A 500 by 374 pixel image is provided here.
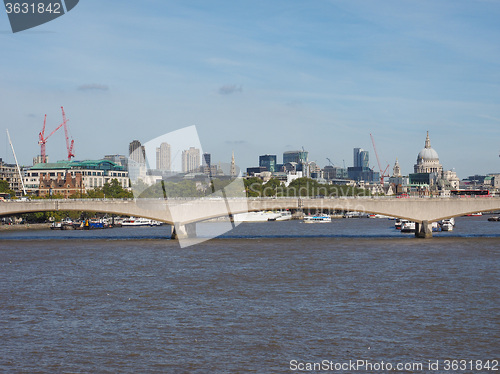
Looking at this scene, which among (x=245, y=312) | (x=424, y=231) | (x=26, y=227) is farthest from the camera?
(x=26, y=227)

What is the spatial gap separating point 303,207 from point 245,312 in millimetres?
40792

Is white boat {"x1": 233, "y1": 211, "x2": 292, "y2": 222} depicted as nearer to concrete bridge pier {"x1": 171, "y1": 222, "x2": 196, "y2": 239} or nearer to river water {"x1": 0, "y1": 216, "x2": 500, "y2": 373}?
concrete bridge pier {"x1": 171, "y1": 222, "x2": 196, "y2": 239}

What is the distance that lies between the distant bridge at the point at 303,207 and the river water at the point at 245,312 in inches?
680

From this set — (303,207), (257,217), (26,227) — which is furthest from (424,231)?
(26,227)

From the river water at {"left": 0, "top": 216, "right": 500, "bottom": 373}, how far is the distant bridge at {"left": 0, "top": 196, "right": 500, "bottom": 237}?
17.3 meters

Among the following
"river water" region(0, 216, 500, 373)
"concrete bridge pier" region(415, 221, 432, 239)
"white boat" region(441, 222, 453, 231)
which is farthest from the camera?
"white boat" region(441, 222, 453, 231)

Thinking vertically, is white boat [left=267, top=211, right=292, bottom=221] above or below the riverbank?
below

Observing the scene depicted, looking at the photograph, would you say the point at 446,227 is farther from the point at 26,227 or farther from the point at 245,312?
the point at 245,312

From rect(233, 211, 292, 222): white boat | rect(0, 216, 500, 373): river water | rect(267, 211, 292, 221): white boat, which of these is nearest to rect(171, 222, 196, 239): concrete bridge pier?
rect(0, 216, 500, 373): river water

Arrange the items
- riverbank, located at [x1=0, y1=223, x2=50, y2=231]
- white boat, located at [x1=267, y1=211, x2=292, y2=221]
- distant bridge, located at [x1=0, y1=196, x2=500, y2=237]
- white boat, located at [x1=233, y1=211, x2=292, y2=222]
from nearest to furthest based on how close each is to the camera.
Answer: distant bridge, located at [x1=0, y1=196, x2=500, y2=237], riverbank, located at [x1=0, y1=223, x2=50, y2=231], white boat, located at [x1=233, y1=211, x2=292, y2=222], white boat, located at [x1=267, y1=211, x2=292, y2=221]

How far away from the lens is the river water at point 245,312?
2317 centimetres

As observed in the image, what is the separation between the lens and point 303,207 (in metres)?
70.2

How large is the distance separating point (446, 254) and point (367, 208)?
17.1 meters

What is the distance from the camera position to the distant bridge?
6975 cm
